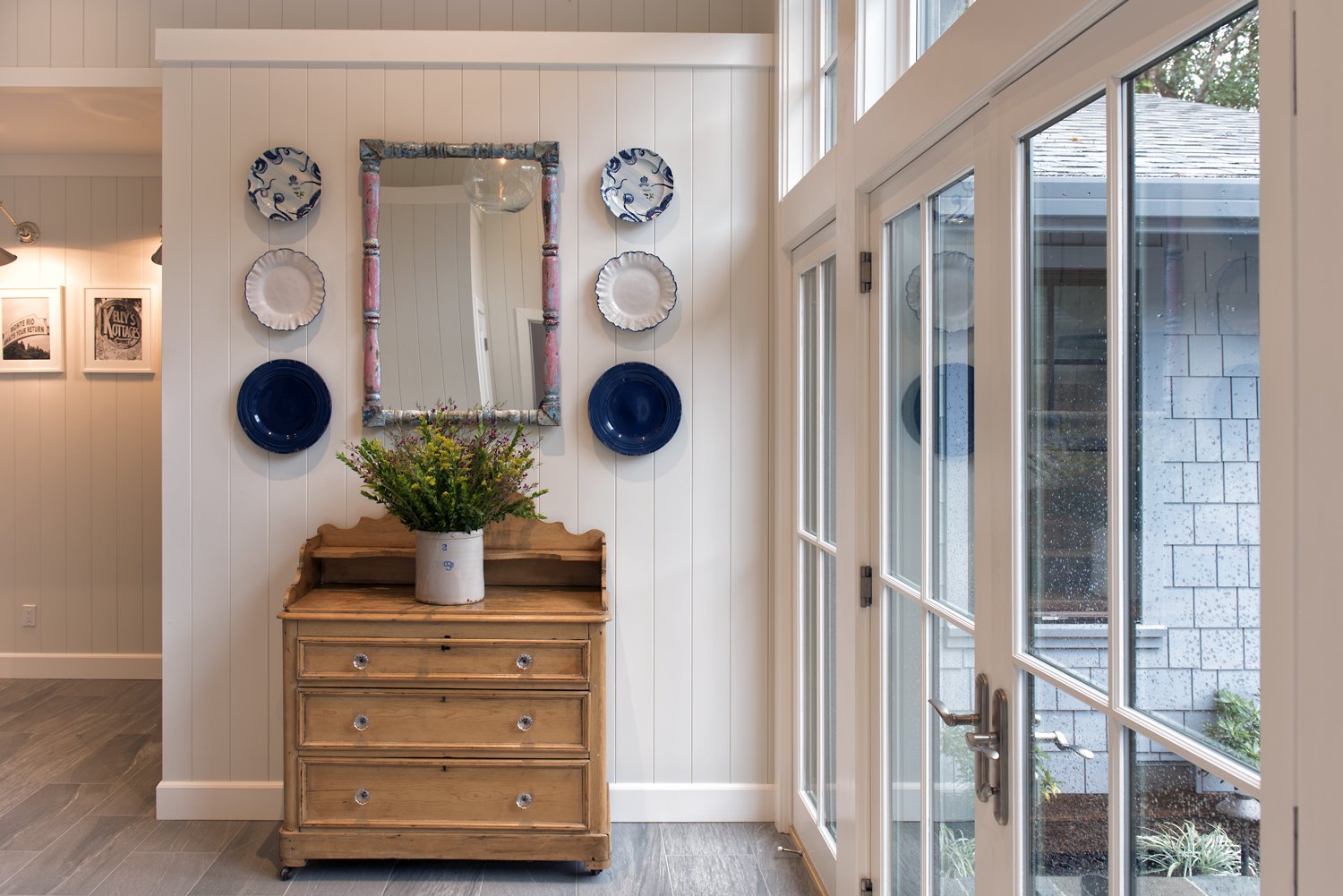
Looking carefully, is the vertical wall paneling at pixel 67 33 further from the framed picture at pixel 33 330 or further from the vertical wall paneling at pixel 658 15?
the vertical wall paneling at pixel 658 15

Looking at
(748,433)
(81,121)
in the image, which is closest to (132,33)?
(81,121)

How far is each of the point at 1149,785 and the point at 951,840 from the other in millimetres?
703

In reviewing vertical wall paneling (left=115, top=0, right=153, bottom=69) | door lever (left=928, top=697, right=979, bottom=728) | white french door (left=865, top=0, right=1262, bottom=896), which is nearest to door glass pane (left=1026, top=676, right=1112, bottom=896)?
white french door (left=865, top=0, right=1262, bottom=896)

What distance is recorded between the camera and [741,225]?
3.05 meters

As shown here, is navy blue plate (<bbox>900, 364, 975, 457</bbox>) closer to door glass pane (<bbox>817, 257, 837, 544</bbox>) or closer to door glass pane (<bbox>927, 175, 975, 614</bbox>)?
door glass pane (<bbox>927, 175, 975, 614</bbox>)

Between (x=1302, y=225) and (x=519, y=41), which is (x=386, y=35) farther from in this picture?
(x=1302, y=225)

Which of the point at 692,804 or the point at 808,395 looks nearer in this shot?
the point at 808,395

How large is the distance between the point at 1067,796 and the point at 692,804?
6.70ft

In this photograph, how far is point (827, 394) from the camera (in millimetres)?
2549

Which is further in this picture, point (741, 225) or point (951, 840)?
point (741, 225)

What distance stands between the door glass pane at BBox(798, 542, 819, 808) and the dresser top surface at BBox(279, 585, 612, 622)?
1.99ft

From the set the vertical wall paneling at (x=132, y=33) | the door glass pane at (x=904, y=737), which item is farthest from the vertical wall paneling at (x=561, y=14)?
the door glass pane at (x=904, y=737)

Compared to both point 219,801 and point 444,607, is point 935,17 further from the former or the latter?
point 219,801

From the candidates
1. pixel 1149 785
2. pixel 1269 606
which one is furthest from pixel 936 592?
pixel 1269 606
